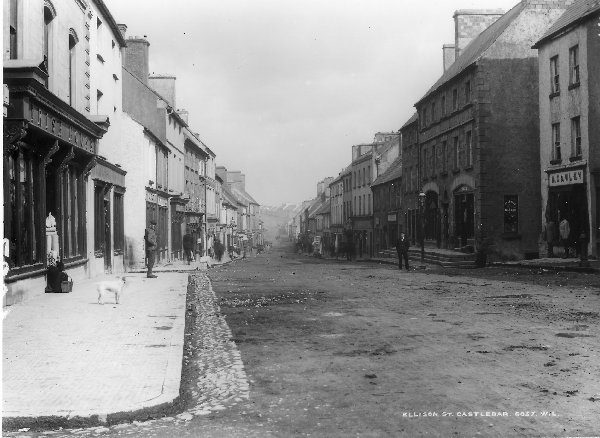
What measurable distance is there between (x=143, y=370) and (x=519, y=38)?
1201 inches

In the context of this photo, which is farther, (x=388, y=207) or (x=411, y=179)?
(x=388, y=207)

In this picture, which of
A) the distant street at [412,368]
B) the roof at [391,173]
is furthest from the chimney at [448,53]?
the distant street at [412,368]

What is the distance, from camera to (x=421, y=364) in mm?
7570

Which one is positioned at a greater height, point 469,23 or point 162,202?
point 469,23

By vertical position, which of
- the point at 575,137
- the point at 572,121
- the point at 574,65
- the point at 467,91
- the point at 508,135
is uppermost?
the point at 467,91

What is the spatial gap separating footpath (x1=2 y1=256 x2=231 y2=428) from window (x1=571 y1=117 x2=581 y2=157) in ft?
66.7

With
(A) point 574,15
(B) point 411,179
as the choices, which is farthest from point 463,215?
(B) point 411,179

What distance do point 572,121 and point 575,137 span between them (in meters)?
0.72

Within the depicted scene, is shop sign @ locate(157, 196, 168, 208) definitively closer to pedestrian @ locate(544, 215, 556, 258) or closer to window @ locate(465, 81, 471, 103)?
window @ locate(465, 81, 471, 103)

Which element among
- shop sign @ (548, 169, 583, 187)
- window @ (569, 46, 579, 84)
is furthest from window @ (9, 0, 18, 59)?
window @ (569, 46, 579, 84)

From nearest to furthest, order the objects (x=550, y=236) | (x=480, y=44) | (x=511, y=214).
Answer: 1. (x=550, y=236)
2. (x=511, y=214)
3. (x=480, y=44)

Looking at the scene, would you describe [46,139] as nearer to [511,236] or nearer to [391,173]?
[511,236]

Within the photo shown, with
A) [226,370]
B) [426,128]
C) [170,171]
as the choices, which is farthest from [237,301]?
[426,128]

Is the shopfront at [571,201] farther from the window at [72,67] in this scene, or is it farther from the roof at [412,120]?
the window at [72,67]
